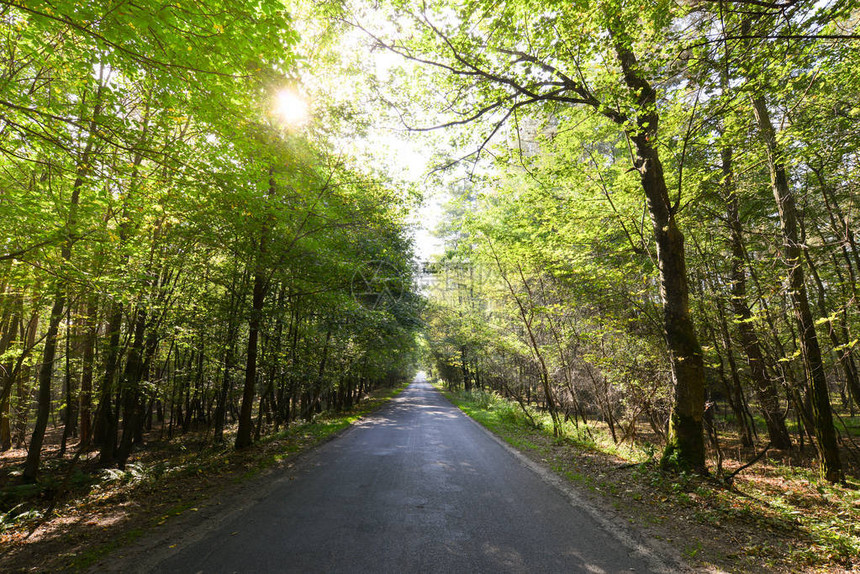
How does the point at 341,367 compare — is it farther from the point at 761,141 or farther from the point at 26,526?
the point at 761,141

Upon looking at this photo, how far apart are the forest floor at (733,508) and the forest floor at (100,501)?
6.62 metres

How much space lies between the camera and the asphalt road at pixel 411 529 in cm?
365

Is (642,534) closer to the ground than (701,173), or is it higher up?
closer to the ground

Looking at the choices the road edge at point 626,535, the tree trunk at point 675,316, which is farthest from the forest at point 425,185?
the road edge at point 626,535

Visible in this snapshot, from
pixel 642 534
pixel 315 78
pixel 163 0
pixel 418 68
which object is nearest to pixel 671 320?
pixel 642 534

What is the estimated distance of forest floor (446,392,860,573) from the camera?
3.84m

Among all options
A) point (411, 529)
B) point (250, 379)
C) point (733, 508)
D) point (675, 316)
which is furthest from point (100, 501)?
point (675, 316)

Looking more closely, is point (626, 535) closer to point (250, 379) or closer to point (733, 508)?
point (733, 508)

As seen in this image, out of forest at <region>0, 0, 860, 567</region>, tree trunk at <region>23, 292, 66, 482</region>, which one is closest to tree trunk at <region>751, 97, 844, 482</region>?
forest at <region>0, 0, 860, 567</region>

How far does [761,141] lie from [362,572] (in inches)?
424

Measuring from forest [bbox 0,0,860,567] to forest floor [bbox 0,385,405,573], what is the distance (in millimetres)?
246

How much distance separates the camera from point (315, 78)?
8680 millimetres

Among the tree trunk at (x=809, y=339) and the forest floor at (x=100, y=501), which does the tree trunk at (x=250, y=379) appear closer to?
the forest floor at (x=100, y=501)

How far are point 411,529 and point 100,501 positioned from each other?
5.67 metres
